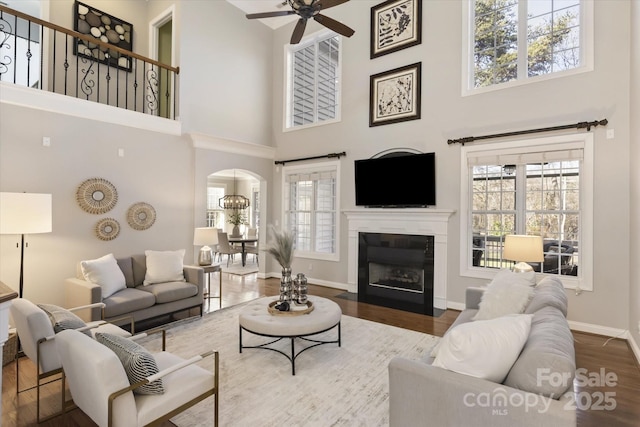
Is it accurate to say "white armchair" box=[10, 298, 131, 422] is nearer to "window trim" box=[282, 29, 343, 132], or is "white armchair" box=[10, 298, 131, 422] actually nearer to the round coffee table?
the round coffee table

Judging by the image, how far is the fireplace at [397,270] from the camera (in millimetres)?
5105

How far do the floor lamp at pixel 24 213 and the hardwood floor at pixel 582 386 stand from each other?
130 centimetres

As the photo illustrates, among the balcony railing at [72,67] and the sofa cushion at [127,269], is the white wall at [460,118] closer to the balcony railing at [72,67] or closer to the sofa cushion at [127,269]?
the balcony railing at [72,67]

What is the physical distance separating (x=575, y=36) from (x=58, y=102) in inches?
268

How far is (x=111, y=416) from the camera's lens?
1.60 meters

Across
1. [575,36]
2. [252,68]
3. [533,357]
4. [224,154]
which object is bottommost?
[533,357]

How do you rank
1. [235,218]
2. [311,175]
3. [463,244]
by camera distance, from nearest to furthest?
[463,244]
[311,175]
[235,218]

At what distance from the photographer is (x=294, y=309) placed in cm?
332

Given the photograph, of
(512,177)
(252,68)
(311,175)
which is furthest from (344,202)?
(252,68)

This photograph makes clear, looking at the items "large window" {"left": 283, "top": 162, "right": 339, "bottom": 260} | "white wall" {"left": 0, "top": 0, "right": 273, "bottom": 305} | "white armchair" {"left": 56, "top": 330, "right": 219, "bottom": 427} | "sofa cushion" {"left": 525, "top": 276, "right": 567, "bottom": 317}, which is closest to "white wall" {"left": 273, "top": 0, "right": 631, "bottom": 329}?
"large window" {"left": 283, "top": 162, "right": 339, "bottom": 260}

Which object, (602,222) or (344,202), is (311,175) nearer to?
(344,202)

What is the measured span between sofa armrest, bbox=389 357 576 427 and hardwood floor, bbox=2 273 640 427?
12 centimetres

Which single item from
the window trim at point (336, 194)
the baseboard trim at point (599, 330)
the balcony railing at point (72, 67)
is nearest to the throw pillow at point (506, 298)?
the baseboard trim at point (599, 330)

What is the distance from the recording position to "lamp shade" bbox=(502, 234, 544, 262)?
3.43 metres
